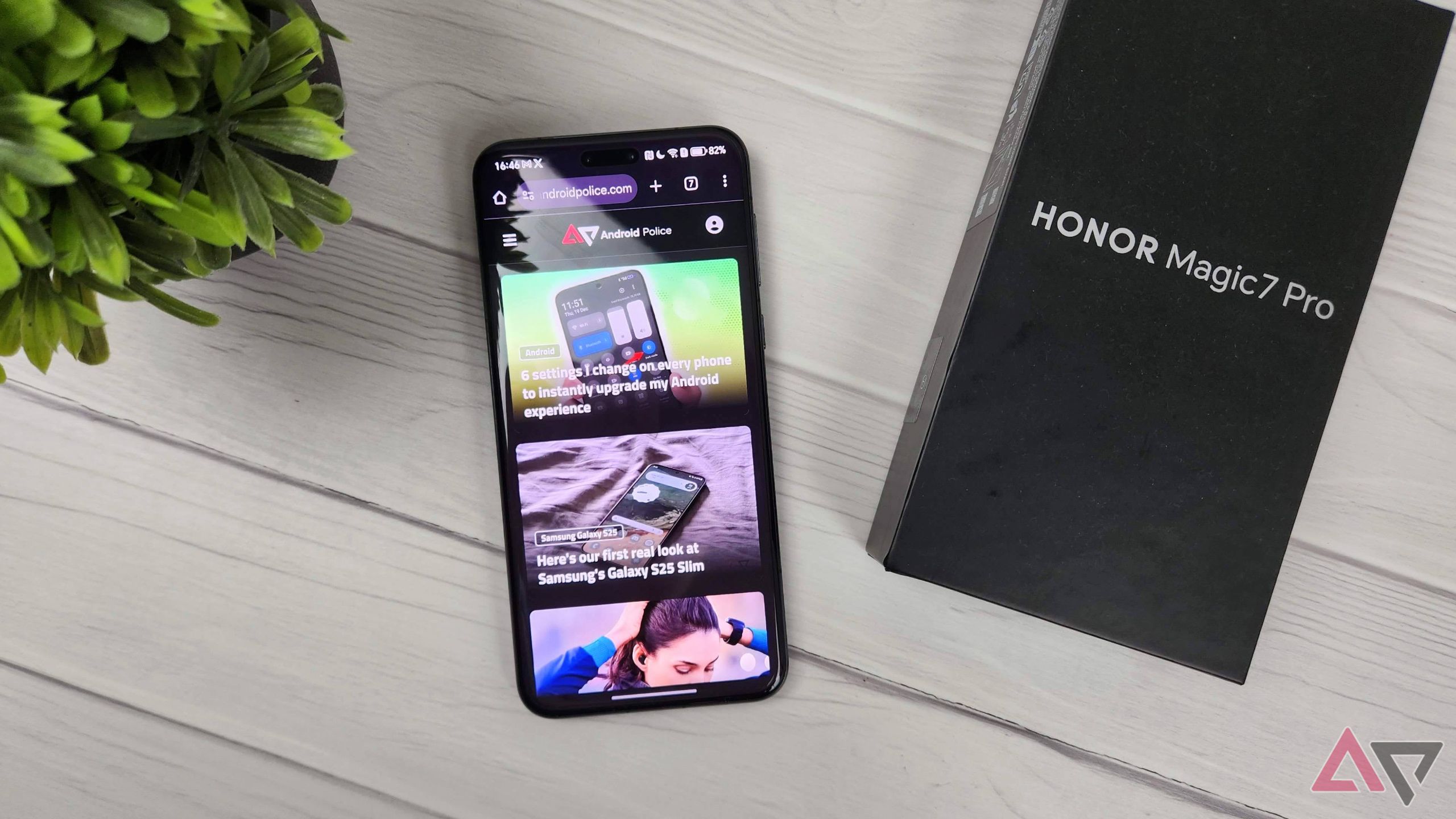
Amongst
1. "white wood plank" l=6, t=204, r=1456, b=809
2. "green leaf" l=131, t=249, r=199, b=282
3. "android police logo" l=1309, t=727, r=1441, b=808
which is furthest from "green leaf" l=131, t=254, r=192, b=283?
"android police logo" l=1309, t=727, r=1441, b=808

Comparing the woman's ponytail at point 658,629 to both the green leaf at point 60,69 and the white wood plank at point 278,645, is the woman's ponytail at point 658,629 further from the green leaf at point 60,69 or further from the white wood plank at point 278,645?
the green leaf at point 60,69

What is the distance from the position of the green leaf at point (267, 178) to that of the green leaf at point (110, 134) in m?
0.04

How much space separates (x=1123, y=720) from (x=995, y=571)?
0.51 feet

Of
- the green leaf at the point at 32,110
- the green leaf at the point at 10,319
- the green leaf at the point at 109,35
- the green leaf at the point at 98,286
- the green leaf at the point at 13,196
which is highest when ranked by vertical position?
the green leaf at the point at 109,35

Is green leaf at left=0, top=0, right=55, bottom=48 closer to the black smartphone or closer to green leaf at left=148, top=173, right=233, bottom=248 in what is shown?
green leaf at left=148, top=173, right=233, bottom=248

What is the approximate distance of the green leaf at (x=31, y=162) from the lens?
25 cm

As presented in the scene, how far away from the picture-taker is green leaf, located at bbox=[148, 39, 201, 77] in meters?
0.28

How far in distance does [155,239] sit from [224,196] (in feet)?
0.12

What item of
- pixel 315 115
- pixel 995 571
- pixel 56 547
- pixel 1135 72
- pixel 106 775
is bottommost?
pixel 106 775

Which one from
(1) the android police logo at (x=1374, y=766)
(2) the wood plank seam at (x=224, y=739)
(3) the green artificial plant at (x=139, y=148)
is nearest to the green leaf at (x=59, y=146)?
(3) the green artificial plant at (x=139, y=148)

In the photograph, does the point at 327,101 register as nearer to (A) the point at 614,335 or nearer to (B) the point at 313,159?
(B) the point at 313,159

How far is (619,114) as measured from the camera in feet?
1.64

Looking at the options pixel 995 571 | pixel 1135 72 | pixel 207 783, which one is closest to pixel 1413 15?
pixel 1135 72

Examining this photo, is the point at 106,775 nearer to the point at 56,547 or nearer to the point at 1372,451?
the point at 56,547
